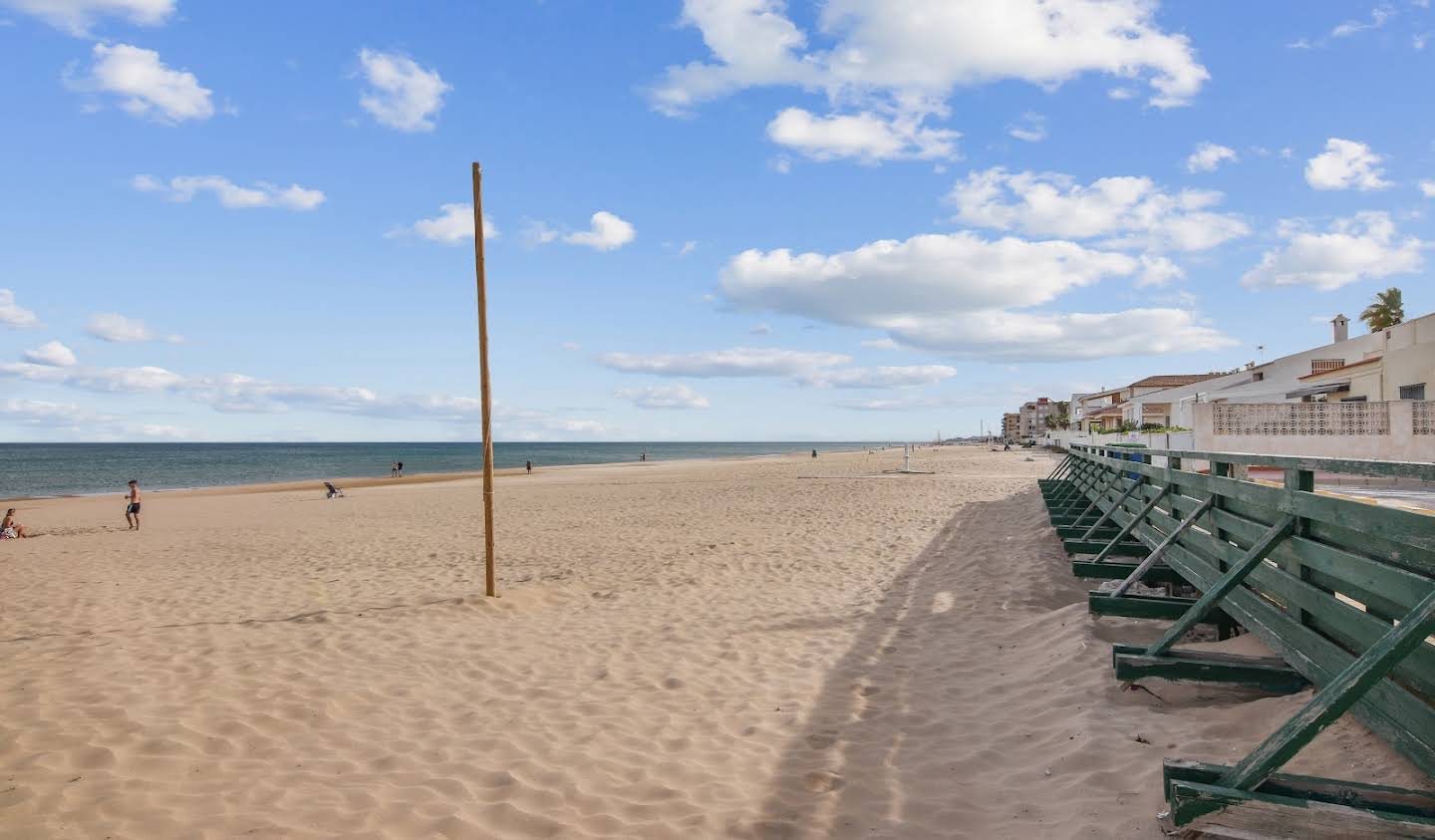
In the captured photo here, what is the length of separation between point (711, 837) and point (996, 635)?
382cm

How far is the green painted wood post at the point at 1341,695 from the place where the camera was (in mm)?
2289

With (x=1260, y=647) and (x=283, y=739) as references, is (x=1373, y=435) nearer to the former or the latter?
(x=1260, y=647)

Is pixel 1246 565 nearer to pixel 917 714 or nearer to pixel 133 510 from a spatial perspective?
pixel 917 714

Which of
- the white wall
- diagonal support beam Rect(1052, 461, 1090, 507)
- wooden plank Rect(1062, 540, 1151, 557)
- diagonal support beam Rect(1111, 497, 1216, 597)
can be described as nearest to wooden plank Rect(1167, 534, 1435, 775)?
diagonal support beam Rect(1111, 497, 1216, 597)

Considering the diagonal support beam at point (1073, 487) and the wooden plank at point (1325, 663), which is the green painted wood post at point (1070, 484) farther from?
the wooden plank at point (1325, 663)

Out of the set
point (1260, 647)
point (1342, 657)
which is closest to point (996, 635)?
point (1260, 647)

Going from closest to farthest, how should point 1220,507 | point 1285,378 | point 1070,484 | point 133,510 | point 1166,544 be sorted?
point 1220,507 → point 1166,544 → point 1070,484 → point 133,510 → point 1285,378

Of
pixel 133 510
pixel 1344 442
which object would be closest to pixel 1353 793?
pixel 1344 442

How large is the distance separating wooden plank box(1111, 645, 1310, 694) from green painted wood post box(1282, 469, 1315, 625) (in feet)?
0.92

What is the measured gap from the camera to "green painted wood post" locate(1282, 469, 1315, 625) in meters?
3.50

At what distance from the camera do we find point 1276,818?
93.5 inches

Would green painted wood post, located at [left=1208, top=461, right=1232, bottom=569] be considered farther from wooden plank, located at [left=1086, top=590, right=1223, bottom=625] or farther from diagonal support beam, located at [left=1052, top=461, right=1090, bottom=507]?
diagonal support beam, located at [left=1052, top=461, right=1090, bottom=507]

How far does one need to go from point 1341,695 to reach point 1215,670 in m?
1.48

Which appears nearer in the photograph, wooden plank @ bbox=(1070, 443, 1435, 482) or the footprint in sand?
wooden plank @ bbox=(1070, 443, 1435, 482)
